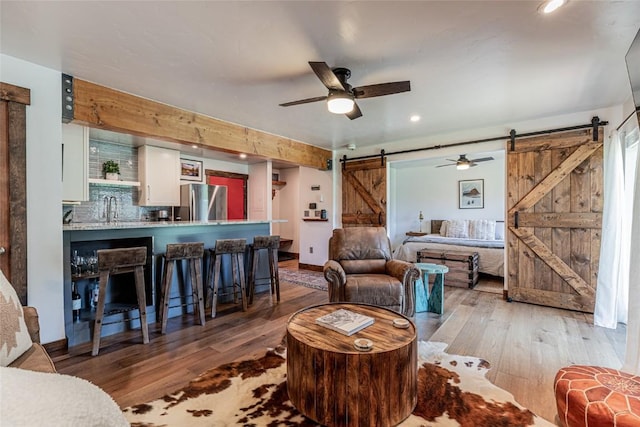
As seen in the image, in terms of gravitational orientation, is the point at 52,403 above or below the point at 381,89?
below

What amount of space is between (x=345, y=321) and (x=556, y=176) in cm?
357

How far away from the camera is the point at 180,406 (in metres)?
1.81

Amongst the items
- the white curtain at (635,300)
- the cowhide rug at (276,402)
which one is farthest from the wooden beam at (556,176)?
the cowhide rug at (276,402)

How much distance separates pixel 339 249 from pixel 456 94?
2.15 metres

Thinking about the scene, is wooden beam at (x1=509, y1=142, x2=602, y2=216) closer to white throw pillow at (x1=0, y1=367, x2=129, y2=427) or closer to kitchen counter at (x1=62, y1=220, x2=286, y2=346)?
kitchen counter at (x1=62, y1=220, x2=286, y2=346)

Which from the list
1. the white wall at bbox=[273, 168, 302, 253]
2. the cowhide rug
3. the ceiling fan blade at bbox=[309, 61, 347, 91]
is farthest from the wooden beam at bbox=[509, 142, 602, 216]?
the white wall at bbox=[273, 168, 302, 253]

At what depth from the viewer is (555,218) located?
378cm

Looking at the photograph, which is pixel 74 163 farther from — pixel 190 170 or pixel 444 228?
pixel 444 228

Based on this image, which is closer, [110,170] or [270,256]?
[270,256]

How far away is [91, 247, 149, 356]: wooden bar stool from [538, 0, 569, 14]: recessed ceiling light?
3.48 meters

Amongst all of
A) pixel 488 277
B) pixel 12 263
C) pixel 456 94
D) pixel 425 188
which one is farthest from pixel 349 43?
pixel 425 188

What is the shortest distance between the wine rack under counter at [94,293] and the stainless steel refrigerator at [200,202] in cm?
A: 218

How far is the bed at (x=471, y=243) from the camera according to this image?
4.98 meters

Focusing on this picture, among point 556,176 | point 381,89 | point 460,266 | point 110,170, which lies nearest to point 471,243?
point 460,266
